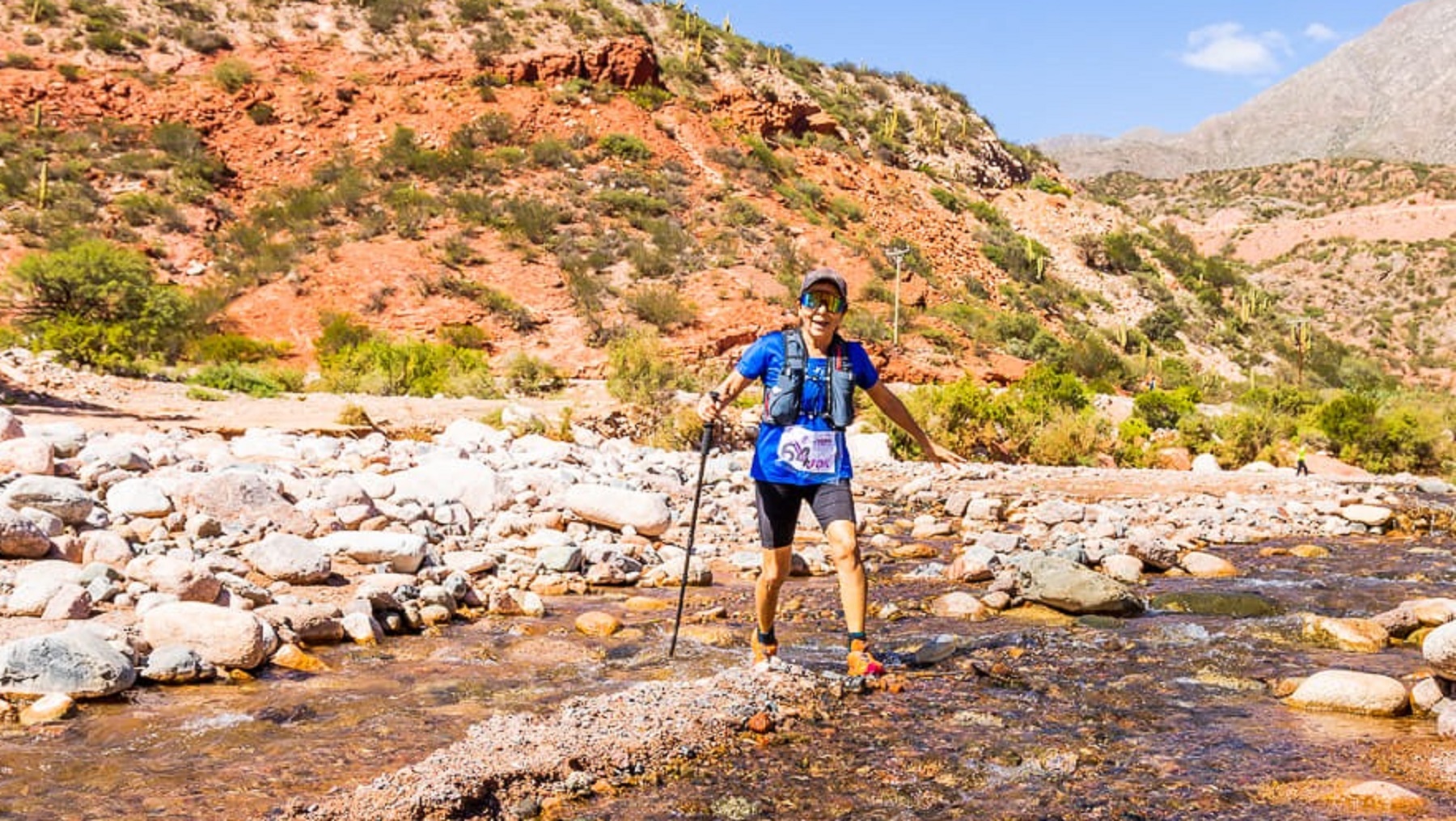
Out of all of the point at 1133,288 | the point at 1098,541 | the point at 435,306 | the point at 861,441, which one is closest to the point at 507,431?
the point at 861,441

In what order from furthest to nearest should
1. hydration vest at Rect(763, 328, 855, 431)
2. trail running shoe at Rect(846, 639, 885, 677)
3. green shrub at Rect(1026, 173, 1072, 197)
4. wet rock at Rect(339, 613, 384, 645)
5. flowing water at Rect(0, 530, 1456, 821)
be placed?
green shrub at Rect(1026, 173, 1072, 197) → wet rock at Rect(339, 613, 384, 645) → trail running shoe at Rect(846, 639, 885, 677) → hydration vest at Rect(763, 328, 855, 431) → flowing water at Rect(0, 530, 1456, 821)

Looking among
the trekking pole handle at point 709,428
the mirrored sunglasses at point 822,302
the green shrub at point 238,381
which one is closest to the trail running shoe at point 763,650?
the trekking pole handle at point 709,428

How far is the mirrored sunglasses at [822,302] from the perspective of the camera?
478cm

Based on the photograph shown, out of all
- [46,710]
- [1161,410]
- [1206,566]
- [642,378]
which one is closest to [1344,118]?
[1161,410]

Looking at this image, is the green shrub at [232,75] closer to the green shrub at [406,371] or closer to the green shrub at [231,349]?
the green shrub at [231,349]

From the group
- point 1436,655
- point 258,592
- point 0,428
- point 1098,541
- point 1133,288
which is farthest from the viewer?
point 1133,288

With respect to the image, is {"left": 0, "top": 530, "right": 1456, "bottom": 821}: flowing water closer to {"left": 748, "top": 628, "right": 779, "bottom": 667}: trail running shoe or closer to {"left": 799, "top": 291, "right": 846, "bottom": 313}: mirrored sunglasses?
{"left": 748, "top": 628, "right": 779, "bottom": 667}: trail running shoe

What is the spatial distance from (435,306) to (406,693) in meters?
23.6

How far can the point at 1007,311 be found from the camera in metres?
37.1

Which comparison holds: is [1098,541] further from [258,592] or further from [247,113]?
[247,113]

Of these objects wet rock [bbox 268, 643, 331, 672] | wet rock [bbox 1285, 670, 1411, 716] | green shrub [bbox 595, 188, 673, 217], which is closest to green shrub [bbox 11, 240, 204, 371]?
green shrub [bbox 595, 188, 673, 217]

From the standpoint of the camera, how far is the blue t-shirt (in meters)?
4.75

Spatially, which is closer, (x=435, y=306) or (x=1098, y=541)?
(x=1098, y=541)

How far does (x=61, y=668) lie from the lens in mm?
4285
